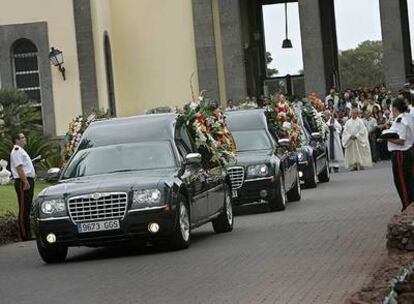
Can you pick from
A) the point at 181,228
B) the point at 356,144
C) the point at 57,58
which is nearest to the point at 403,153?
the point at 181,228

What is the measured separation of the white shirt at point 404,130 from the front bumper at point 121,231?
10.6ft

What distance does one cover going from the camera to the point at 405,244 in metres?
10.9

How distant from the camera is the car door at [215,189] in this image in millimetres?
16844

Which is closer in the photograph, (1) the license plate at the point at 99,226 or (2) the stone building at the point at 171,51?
(1) the license plate at the point at 99,226

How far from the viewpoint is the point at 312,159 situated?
28062 millimetres

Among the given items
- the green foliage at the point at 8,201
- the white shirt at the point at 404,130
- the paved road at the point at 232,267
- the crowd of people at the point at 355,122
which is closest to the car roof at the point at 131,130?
the paved road at the point at 232,267

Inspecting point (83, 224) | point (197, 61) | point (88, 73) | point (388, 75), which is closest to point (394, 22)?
point (388, 75)

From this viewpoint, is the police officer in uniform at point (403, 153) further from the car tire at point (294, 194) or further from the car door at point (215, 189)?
the car tire at point (294, 194)

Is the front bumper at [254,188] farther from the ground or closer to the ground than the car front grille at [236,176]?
closer to the ground

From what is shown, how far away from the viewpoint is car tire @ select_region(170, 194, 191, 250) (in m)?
14.9

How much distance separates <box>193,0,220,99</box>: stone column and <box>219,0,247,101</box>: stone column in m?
0.44

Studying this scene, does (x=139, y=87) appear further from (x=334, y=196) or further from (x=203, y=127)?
(x=203, y=127)

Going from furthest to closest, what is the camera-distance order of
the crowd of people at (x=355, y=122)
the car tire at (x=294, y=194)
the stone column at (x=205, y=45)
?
the stone column at (x=205, y=45) < the crowd of people at (x=355, y=122) < the car tire at (x=294, y=194)

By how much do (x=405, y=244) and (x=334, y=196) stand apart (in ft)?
45.0
